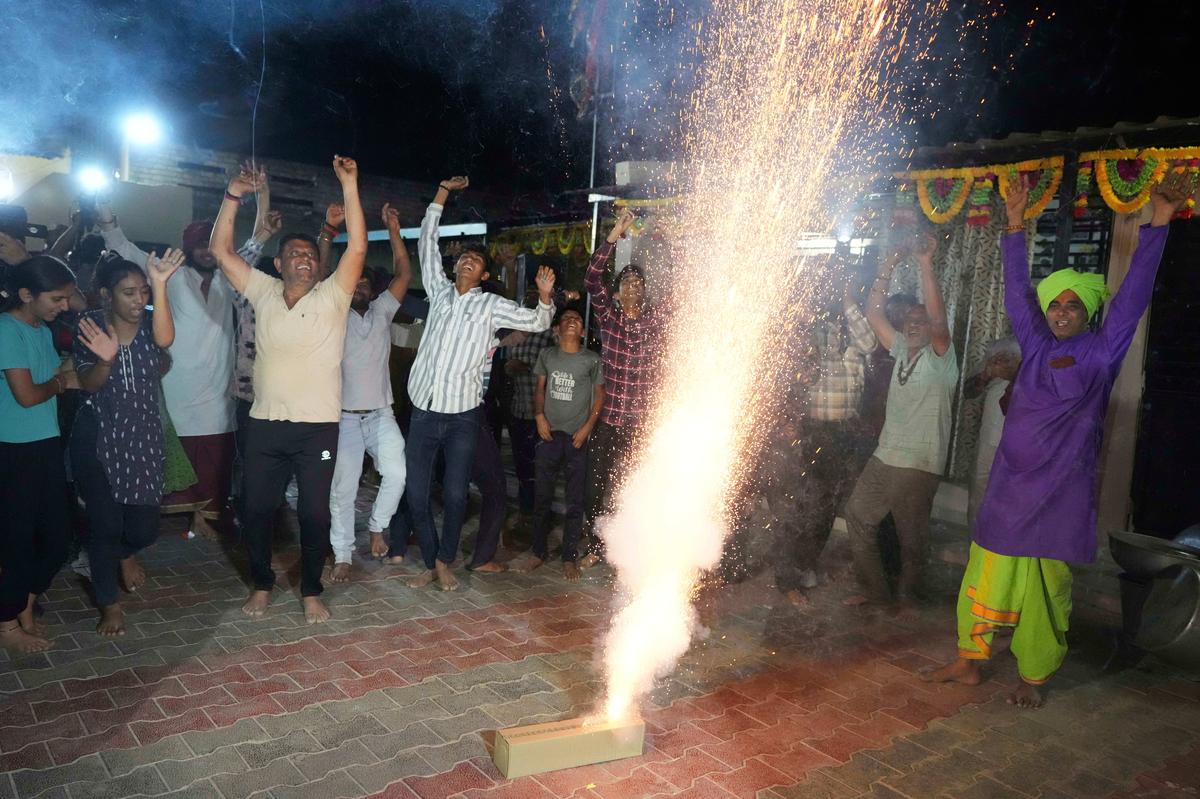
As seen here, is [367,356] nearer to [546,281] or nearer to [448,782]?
[546,281]

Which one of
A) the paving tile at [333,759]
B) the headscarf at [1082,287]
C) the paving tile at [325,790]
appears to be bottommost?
the paving tile at [333,759]

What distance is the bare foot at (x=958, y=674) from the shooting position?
4965mm

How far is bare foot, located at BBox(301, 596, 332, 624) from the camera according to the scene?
17.5 ft

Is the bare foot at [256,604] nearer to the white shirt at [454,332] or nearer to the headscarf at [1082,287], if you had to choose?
the white shirt at [454,332]

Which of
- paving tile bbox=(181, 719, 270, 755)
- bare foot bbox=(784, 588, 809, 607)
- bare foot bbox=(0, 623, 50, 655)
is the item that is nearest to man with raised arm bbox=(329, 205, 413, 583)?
bare foot bbox=(0, 623, 50, 655)

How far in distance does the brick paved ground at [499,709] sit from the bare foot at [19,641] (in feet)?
0.43

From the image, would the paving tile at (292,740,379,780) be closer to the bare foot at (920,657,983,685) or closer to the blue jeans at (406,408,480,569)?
the blue jeans at (406,408,480,569)

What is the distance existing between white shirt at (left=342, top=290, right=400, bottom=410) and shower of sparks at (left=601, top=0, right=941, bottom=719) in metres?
2.07

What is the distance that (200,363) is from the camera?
6.56 metres

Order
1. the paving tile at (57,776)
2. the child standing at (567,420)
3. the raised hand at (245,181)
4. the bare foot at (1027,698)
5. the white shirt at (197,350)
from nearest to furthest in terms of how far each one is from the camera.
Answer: the paving tile at (57,776), the bare foot at (1027,698), the raised hand at (245,181), the white shirt at (197,350), the child standing at (567,420)

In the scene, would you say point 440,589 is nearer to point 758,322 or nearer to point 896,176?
point 758,322

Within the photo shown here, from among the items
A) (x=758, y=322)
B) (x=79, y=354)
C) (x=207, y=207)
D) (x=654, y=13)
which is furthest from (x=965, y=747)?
(x=207, y=207)

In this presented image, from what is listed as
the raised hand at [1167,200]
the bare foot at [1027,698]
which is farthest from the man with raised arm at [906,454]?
the raised hand at [1167,200]

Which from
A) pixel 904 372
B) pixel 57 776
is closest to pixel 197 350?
pixel 57 776
